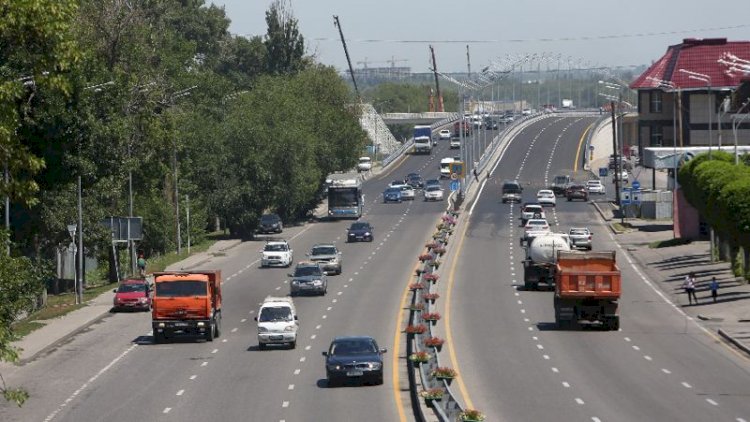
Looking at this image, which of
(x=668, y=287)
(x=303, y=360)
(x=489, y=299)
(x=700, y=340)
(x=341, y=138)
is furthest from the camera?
(x=341, y=138)

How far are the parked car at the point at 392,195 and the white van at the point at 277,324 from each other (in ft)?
263

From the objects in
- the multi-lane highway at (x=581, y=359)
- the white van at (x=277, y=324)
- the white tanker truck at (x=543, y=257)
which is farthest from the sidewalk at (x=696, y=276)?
the white van at (x=277, y=324)

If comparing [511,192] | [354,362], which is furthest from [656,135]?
[354,362]

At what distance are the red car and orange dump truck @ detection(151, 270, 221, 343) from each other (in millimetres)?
11470

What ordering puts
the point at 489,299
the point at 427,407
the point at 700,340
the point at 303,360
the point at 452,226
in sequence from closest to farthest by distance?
the point at 427,407 → the point at 303,360 → the point at 700,340 → the point at 489,299 → the point at 452,226

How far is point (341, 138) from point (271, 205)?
22278 millimetres

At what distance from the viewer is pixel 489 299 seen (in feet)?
222

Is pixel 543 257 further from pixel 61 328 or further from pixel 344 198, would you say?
pixel 344 198

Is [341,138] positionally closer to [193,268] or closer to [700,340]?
[193,268]

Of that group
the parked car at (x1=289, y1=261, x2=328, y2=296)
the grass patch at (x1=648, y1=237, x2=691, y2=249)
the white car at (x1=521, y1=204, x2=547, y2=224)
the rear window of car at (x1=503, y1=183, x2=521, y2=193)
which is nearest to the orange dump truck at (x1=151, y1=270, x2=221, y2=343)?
the parked car at (x1=289, y1=261, x2=328, y2=296)

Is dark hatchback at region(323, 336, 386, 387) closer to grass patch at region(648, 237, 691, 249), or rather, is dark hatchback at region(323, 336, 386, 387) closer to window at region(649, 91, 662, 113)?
grass patch at region(648, 237, 691, 249)

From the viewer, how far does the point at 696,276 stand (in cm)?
7519

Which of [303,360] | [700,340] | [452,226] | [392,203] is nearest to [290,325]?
[303,360]

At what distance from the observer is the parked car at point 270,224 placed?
352ft
